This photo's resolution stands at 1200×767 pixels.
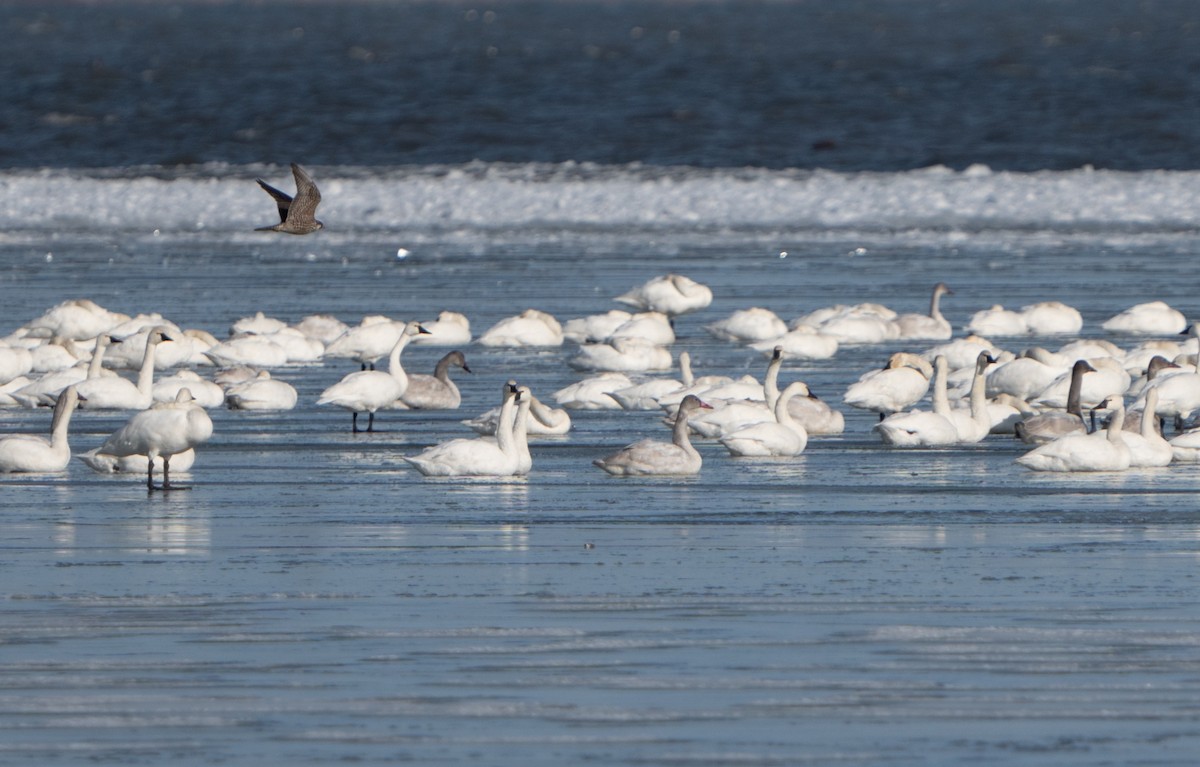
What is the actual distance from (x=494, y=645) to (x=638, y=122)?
51.3 meters

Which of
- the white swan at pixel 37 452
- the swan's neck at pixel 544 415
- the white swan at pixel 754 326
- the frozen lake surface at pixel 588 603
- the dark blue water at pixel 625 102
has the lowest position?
the frozen lake surface at pixel 588 603

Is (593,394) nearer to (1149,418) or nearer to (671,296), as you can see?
(1149,418)

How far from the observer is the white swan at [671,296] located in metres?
22.8

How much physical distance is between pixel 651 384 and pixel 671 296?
6.50m

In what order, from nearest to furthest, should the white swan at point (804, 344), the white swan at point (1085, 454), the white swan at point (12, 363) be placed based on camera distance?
the white swan at point (1085, 454)
the white swan at point (12, 363)
the white swan at point (804, 344)

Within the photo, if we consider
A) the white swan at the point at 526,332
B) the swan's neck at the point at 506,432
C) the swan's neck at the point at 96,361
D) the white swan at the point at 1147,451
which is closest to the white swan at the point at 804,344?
the white swan at the point at 526,332

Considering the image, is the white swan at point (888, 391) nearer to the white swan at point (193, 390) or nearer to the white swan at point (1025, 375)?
the white swan at point (1025, 375)

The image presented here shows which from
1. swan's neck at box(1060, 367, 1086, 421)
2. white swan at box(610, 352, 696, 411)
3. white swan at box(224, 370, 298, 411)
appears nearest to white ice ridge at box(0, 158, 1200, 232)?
white swan at box(610, 352, 696, 411)

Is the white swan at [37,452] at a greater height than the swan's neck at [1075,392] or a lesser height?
lesser

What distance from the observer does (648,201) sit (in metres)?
37.5

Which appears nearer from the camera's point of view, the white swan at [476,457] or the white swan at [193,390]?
the white swan at [476,457]

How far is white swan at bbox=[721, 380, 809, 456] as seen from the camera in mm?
13758

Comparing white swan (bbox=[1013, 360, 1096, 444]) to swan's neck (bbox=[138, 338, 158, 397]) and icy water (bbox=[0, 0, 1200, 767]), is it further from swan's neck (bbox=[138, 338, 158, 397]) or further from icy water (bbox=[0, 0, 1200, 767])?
swan's neck (bbox=[138, 338, 158, 397])

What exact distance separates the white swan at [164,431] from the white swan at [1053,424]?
5.01m
